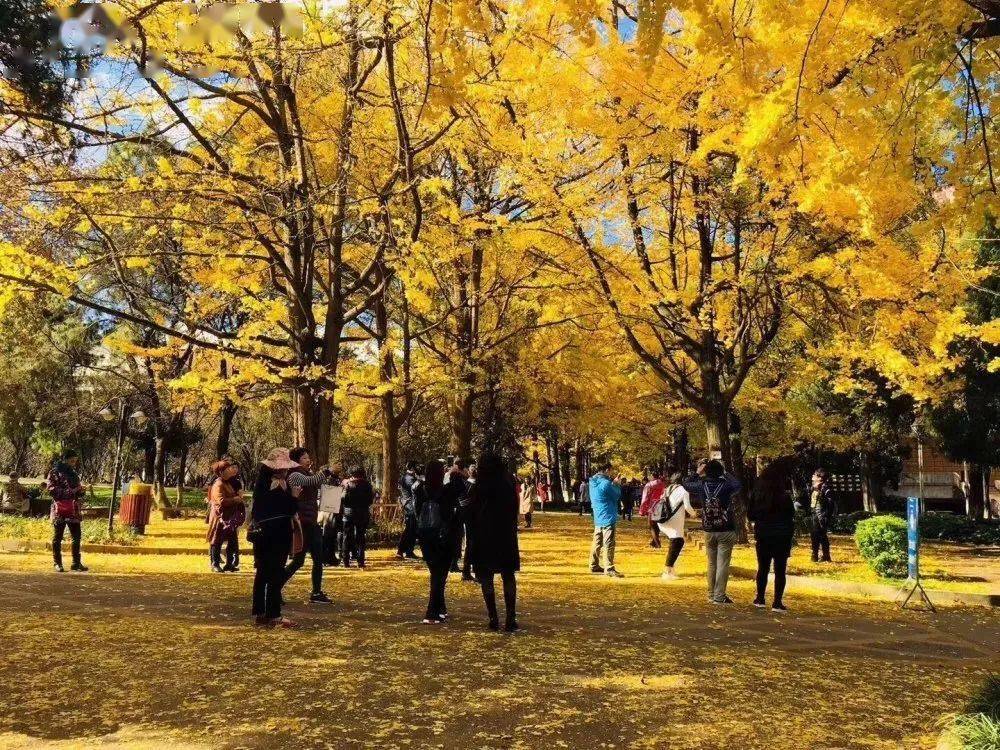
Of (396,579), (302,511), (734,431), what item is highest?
(734,431)

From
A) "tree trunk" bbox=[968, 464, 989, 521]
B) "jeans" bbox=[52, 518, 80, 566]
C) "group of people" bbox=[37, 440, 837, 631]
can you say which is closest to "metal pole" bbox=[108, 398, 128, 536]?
"jeans" bbox=[52, 518, 80, 566]

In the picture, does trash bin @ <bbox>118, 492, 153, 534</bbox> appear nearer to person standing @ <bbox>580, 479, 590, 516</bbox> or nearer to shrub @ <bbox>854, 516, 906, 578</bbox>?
shrub @ <bbox>854, 516, 906, 578</bbox>

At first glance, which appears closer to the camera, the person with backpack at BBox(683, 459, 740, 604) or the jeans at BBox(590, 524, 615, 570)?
the person with backpack at BBox(683, 459, 740, 604)

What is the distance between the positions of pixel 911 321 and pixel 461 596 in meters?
8.36

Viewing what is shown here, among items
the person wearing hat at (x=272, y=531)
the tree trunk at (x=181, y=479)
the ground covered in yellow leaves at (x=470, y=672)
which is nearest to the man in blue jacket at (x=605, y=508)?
the ground covered in yellow leaves at (x=470, y=672)

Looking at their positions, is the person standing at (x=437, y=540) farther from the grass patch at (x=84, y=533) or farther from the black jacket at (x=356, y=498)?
the grass patch at (x=84, y=533)

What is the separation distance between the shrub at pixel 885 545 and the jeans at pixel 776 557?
11.1ft

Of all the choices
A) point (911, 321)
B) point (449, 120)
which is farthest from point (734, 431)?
point (449, 120)

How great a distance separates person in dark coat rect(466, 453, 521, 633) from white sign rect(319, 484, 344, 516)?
533cm

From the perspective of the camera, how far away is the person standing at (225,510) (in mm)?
13070

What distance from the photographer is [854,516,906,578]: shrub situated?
13172 millimetres

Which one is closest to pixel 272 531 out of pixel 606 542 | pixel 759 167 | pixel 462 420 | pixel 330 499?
pixel 330 499

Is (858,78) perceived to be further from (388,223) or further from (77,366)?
(77,366)

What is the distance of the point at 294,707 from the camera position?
17.7 feet
